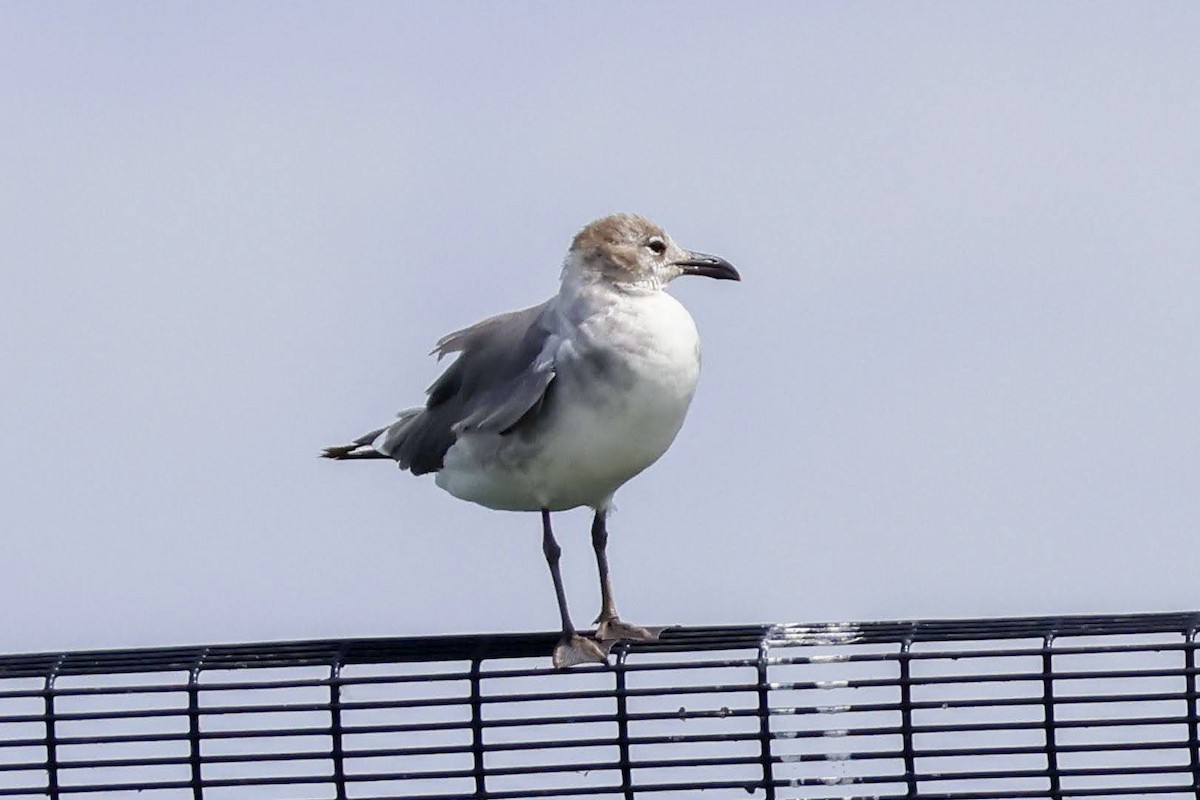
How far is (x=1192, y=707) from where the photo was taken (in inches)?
216

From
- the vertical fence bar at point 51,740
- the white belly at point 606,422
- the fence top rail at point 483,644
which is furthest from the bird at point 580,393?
the vertical fence bar at point 51,740

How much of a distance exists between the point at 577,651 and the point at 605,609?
958 millimetres

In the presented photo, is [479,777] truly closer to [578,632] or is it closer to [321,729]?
[321,729]

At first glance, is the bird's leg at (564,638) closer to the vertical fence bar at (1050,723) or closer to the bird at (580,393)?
the bird at (580,393)

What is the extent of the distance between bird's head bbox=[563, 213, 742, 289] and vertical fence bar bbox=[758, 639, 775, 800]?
2.03m

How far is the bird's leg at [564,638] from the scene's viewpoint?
6559mm

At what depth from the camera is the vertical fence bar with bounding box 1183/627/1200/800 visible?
17.9 ft

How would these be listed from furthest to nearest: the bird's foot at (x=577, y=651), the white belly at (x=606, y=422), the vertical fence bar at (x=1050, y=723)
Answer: the white belly at (x=606, y=422)
the bird's foot at (x=577, y=651)
the vertical fence bar at (x=1050, y=723)

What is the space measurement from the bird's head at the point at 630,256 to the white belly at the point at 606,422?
0.14 m

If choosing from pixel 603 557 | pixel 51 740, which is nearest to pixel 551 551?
pixel 603 557

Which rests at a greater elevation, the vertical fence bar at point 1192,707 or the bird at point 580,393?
the bird at point 580,393

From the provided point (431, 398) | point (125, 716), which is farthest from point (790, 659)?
point (431, 398)

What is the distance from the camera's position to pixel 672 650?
6.08 metres

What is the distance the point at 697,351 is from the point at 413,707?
2069mm
